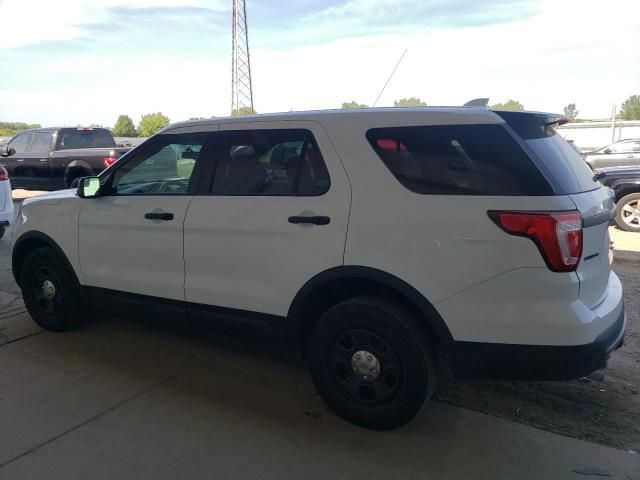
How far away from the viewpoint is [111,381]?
144 inches

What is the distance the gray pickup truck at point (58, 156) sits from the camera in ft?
39.0

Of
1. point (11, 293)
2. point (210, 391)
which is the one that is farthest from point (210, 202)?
point (11, 293)

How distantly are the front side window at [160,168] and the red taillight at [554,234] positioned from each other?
2.23 meters

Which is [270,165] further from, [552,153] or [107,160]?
[107,160]

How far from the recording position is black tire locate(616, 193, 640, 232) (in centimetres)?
847

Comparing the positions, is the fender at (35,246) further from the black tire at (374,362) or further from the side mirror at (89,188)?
the black tire at (374,362)

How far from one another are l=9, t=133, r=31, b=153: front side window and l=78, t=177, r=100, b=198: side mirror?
418 inches

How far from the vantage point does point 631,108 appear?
157 ft

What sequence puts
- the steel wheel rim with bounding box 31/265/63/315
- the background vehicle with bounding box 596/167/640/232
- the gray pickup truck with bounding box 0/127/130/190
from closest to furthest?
the steel wheel rim with bounding box 31/265/63/315 < the background vehicle with bounding box 596/167/640/232 < the gray pickup truck with bounding box 0/127/130/190

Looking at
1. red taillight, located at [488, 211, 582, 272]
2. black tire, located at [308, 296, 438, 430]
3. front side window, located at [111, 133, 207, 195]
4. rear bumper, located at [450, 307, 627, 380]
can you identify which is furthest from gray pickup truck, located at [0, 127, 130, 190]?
red taillight, located at [488, 211, 582, 272]

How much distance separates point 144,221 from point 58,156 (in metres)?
9.96

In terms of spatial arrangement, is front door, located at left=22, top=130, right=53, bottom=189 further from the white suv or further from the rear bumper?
the rear bumper

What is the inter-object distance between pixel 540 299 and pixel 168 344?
299cm

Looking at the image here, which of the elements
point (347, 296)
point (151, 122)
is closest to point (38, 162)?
point (347, 296)
